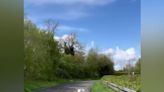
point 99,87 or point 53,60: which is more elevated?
point 53,60

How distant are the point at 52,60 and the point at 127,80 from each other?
18.6 inches

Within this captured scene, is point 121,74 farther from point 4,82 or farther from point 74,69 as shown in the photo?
point 4,82

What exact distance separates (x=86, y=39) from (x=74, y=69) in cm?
20

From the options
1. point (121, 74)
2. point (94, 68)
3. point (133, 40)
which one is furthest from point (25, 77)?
point (133, 40)

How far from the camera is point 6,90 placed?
1568 mm

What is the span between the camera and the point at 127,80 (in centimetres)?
178

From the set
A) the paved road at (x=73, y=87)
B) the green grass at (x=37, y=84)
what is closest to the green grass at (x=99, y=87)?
the paved road at (x=73, y=87)

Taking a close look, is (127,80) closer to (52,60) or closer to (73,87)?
(73,87)

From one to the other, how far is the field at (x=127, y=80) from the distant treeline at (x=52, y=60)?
4 centimetres

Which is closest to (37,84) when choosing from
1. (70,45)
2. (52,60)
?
(52,60)

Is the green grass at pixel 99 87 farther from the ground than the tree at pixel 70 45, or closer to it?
closer to it

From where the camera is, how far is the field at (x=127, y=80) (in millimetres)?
1782

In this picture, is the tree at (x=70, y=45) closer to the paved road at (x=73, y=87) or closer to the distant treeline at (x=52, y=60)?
the distant treeline at (x=52, y=60)

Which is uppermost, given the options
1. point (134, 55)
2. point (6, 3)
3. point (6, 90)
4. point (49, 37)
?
point (6, 3)
